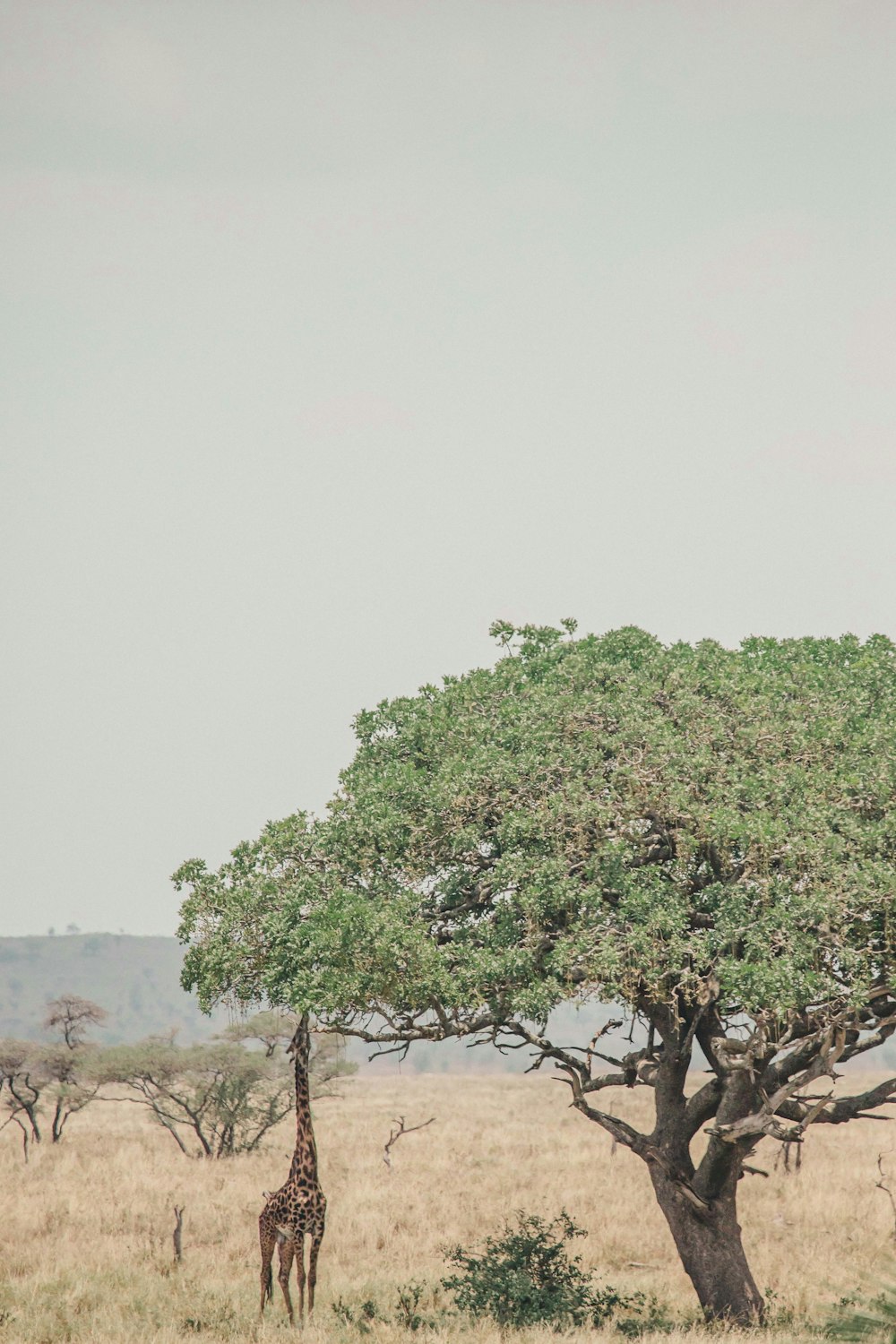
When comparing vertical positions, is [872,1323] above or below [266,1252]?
above

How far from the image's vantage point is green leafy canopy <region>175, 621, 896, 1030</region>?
47.8 ft

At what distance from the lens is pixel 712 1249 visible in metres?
18.1

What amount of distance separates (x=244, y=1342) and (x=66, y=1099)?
28.9 meters

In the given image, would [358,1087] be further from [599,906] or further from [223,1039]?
[599,906]

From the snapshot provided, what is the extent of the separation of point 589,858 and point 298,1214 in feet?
20.6

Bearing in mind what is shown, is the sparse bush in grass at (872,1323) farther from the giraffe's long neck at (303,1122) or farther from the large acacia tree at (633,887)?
the giraffe's long neck at (303,1122)

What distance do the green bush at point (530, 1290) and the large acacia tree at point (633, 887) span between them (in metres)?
1.59

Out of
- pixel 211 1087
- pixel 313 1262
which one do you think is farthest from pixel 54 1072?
pixel 313 1262

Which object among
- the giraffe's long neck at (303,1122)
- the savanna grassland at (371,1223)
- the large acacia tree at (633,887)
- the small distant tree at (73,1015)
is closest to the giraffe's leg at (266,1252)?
the savanna grassland at (371,1223)

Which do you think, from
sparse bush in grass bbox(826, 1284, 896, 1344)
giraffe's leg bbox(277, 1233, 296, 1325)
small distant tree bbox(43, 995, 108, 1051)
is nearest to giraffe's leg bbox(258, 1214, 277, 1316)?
giraffe's leg bbox(277, 1233, 296, 1325)

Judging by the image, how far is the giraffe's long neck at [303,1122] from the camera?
17.2 metres

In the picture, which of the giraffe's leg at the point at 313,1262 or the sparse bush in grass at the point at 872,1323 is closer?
the sparse bush in grass at the point at 872,1323

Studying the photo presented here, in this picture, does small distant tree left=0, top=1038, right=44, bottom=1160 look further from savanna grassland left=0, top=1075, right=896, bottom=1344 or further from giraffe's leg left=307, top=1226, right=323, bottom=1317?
giraffe's leg left=307, top=1226, right=323, bottom=1317

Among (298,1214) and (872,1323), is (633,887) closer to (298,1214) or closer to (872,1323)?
(298,1214)
